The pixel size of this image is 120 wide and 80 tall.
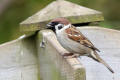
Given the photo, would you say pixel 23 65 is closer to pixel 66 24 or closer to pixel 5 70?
pixel 5 70

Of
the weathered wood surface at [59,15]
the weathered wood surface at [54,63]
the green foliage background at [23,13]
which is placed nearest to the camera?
the weathered wood surface at [54,63]

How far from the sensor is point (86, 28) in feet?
11.8

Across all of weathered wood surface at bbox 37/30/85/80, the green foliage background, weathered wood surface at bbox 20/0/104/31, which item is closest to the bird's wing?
weathered wood surface at bbox 20/0/104/31

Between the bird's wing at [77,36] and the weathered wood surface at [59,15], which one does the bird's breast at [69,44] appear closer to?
the bird's wing at [77,36]

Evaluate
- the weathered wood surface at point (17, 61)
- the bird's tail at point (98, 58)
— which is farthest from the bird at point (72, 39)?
the weathered wood surface at point (17, 61)

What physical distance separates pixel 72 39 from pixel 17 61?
0.61m

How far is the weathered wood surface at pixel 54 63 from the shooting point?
263 cm

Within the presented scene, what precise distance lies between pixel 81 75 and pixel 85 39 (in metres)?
1.30

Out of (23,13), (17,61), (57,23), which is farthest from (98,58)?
(23,13)

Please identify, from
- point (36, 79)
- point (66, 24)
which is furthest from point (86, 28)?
point (36, 79)

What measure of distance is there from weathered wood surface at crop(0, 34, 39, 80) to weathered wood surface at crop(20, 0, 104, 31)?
13 centimetres

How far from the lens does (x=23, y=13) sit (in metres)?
6.76

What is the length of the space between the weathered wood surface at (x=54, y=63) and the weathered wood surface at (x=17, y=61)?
82 mm

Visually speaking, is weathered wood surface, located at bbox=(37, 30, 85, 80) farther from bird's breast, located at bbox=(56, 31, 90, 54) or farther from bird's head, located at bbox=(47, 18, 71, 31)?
bird's breast, located at bbox=(56, 31, 90, 54)
